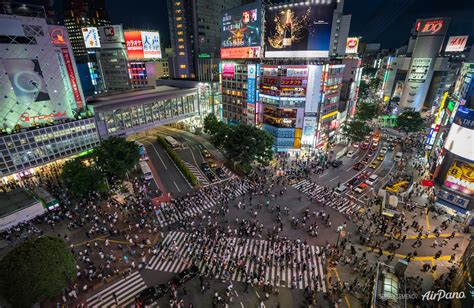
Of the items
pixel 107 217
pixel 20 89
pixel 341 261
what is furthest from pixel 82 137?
pixel 341 261

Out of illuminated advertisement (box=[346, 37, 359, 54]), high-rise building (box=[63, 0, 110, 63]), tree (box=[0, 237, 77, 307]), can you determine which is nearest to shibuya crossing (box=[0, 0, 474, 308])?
tree (box=[0, 237, 77, 307])

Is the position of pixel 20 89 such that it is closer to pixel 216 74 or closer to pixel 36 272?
pixel 36 272

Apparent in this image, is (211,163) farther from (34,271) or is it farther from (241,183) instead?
(34,271)

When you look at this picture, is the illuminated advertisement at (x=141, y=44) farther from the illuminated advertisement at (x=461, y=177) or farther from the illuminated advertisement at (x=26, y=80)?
the illuminated advertisement at (x=461, y=177)

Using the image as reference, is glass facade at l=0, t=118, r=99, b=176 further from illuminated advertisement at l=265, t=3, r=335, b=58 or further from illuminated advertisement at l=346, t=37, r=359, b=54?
illuminated advertisement at l=346, t=37, r=359, b=54

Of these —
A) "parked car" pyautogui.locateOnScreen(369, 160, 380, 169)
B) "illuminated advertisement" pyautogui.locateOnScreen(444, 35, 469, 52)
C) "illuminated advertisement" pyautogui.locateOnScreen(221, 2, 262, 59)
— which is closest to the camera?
"parked car" pyautogui.locateOnScreen(369, 160, 380, 169)

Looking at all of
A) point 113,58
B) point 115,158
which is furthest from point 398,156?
point 113,58

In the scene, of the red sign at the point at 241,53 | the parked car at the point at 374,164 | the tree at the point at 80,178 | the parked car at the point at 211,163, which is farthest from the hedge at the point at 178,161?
the parked car at the point at 374,164
